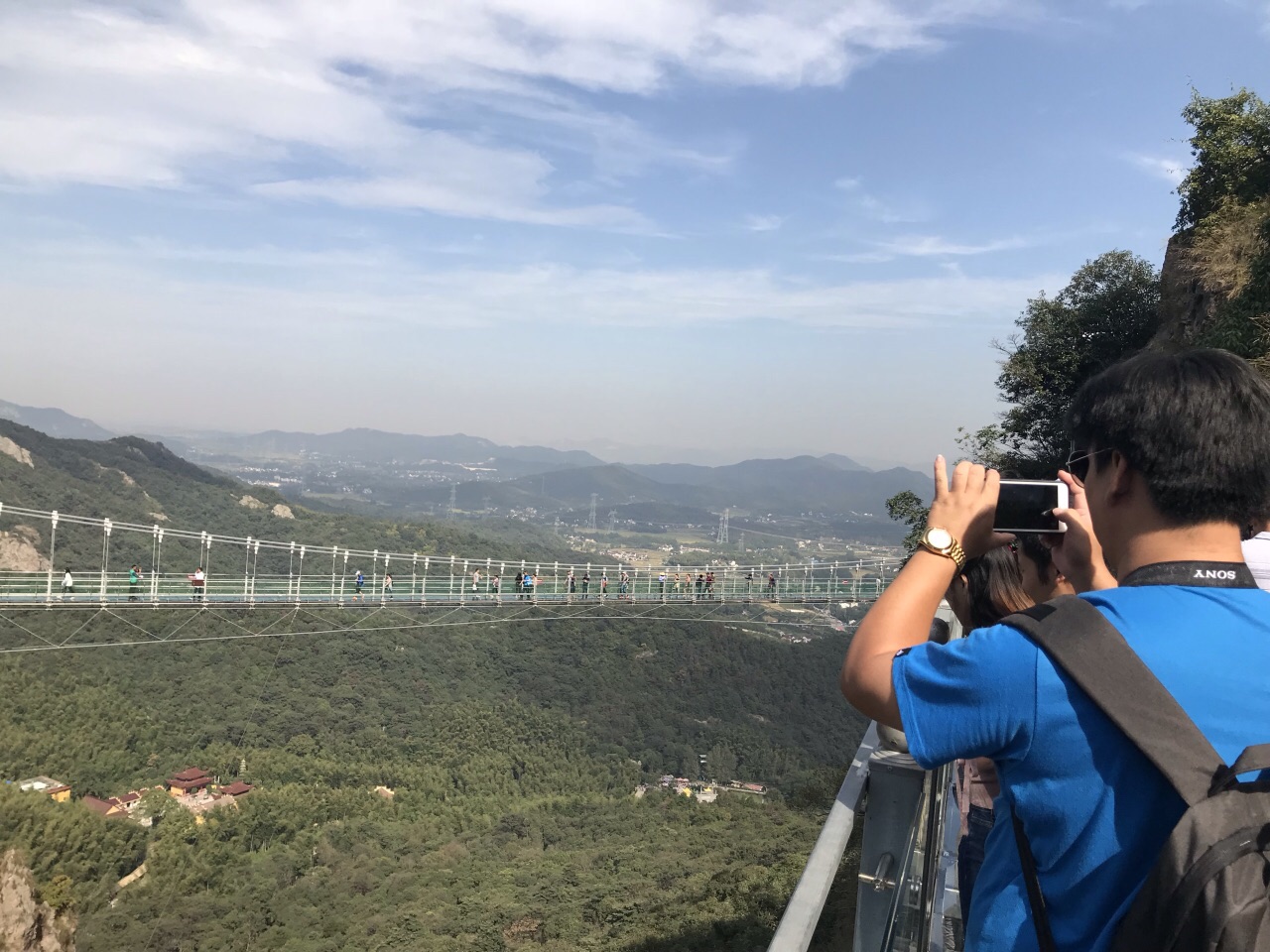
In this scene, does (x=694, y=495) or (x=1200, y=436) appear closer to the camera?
(x=1200, y=436)

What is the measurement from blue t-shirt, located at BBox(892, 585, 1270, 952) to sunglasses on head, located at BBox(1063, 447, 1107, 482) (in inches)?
7.5

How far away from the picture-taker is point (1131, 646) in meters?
0.78

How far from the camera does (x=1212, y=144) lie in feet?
36.9

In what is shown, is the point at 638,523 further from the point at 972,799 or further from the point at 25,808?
the point at 972,799

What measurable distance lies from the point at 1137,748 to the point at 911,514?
14910 mm

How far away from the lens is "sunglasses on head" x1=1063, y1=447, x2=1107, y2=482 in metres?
0.99

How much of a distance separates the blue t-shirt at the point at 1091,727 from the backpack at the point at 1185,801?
2cm

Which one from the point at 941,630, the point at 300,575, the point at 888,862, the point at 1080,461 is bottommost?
the point at 300,575

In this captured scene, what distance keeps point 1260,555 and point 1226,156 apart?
12137 mm

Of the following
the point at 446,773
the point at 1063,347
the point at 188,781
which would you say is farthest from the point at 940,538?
the point at 446,773

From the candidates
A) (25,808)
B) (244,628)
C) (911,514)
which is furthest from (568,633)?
(911,514)

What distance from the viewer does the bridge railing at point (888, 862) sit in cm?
112

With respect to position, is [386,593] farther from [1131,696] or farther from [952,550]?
[1131,696]

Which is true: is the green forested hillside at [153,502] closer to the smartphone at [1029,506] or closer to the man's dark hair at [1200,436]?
the smartphone at [1029,506]
